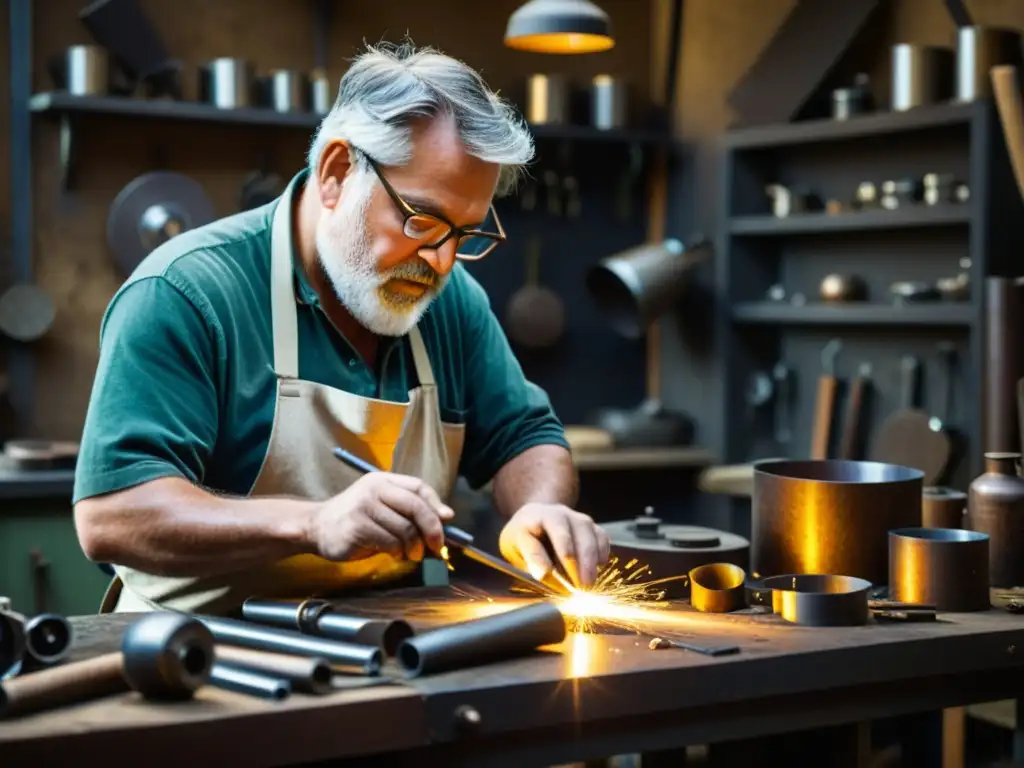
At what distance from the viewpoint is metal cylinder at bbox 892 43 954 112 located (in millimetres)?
5203

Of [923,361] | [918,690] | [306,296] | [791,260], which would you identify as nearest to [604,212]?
[791,260]

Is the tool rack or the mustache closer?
the mustache

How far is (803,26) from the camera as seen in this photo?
593cm

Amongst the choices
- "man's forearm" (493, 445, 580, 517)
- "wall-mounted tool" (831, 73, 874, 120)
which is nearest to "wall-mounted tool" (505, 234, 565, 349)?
"wall-mounted tool" (831, 73, 874, 120)

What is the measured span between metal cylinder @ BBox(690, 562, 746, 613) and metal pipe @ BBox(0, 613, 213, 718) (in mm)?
1018

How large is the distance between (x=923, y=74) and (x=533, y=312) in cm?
215

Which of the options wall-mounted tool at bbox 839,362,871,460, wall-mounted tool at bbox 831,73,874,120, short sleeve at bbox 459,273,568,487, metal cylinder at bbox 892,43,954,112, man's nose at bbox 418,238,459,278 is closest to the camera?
man's nose at bbox 418,238,459,278

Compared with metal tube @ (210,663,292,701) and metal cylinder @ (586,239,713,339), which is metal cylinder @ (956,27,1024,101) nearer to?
metal cylinder @ (586,239,713,339)

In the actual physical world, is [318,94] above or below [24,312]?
above

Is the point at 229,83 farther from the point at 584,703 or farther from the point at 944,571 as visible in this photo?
the point at 584,703

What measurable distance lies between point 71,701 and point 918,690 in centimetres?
140

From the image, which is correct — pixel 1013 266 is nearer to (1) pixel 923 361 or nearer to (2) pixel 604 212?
(1) pixel 923 361

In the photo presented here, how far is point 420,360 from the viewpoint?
10.4 feet

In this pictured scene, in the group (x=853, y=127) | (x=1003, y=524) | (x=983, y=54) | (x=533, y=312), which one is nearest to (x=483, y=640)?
(x=1003, y=524)
